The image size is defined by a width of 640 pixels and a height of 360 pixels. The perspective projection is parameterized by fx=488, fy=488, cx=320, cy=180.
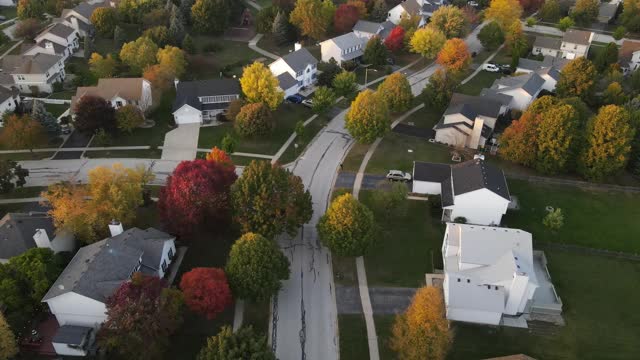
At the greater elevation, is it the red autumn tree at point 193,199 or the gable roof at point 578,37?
the gable roof at point 578,37

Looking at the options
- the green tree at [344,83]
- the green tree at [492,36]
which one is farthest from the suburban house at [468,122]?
the green tree at [492,36]

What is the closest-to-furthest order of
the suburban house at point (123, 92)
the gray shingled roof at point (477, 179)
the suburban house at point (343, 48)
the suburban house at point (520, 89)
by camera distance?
the gray shingled roof at point (477, 179) < the suburban house at point (123, 92) < the suburban house at point (520, 89) < the suburban house at point (343, 48)

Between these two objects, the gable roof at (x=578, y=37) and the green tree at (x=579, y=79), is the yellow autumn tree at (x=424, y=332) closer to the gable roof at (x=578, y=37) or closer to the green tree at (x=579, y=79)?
the green tree at (x=579, y=79)

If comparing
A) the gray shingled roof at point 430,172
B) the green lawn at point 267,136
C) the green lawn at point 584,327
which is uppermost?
the gray shingled roof at point 430,172

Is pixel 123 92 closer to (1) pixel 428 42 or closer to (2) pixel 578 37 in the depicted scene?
(1) pixel 428 42

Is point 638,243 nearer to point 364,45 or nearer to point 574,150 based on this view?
point 574,150

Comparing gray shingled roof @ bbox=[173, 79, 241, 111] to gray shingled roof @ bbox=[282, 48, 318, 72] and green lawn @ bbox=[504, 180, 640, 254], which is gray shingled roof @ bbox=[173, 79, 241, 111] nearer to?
gray shingled roof @ bbox=[282, 48, 318, 72]

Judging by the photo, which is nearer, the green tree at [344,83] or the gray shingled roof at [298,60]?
the green tree at [344,83]

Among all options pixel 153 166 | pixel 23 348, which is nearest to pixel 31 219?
pixel 23 348
